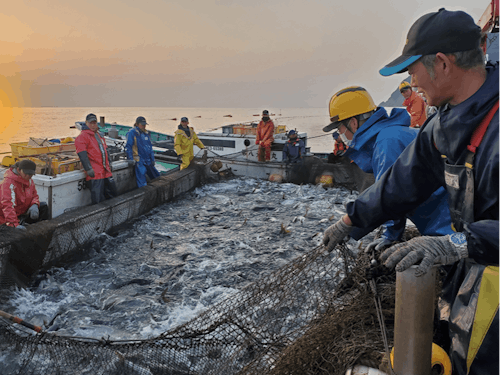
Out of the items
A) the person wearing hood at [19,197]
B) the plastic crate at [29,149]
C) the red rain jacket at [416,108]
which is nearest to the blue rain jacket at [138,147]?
the plastic crate at [29,149]

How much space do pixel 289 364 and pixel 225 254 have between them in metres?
5.51

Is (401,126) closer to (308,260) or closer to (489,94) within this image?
(308,260)

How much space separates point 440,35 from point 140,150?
9.84 metres

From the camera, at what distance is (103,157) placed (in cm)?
832

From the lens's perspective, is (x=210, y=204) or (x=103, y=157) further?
(x=210, y=204)

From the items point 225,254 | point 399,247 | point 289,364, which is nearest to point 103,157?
point 225,254

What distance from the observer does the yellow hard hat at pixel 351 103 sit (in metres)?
3.16

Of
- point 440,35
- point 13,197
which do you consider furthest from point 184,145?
point 440,35

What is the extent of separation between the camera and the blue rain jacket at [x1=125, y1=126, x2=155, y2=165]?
33.1ft

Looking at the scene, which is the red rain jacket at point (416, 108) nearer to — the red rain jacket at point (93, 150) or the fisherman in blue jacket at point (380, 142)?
the fisherman in blue jacket at point (380, 142)

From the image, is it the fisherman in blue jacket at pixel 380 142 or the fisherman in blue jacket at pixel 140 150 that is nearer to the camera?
the fisherman in blue jacket at pixel 380 142

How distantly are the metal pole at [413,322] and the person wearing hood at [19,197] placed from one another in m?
6.32

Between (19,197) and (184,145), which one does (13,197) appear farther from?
(184,145)

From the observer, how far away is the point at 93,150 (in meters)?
8.16
